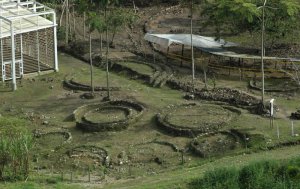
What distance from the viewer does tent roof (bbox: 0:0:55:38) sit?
53.5m

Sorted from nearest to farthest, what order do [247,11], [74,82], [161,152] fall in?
[161,152] < [247,11] < [74,82]

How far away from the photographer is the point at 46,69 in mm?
56375

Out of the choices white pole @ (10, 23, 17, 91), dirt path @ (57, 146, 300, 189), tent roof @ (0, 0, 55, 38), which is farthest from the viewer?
tent roof @ (0, 0, 55, 38)

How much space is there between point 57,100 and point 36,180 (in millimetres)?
15936

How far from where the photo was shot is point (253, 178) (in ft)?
99.1

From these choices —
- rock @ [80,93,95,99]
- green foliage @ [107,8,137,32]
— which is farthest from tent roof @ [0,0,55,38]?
rock @ [80,93,95,99]

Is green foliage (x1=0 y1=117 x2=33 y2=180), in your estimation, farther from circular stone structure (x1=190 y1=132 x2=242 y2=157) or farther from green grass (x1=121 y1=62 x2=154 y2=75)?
green grass (x1=121 y1=62 x2=154 y2=75)

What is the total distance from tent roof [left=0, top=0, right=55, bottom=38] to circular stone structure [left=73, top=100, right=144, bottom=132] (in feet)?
36.1

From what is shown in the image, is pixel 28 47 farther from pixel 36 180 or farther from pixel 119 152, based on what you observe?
pixel 36 180

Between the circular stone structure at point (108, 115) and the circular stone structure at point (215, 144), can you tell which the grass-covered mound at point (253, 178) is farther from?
the circular stone structure at point (108, 115)

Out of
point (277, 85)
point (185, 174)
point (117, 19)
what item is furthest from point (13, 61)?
point (185, 174)

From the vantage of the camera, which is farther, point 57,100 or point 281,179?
point 57,100

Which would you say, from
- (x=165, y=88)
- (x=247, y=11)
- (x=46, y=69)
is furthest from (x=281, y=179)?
(x=46, y=69)

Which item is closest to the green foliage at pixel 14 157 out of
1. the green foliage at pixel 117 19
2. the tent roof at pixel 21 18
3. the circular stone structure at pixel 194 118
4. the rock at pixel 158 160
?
the rock at pixel 158 160
